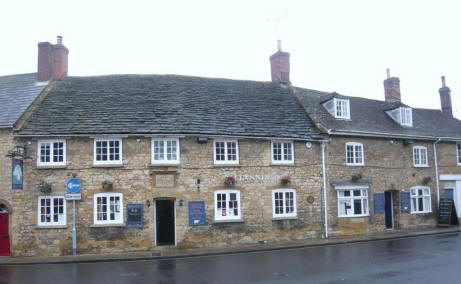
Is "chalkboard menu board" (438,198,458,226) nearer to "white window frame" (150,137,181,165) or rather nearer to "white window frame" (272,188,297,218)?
"white window frame" (272,188,297,218)

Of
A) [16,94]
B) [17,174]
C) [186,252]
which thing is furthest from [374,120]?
[16,94]

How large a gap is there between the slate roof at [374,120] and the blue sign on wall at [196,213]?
28.1ft

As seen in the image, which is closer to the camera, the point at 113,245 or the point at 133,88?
the point at 113,245

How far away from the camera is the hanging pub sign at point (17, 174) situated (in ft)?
58.0

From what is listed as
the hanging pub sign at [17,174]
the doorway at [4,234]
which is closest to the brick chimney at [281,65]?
the hanging pub sign at [17,174]

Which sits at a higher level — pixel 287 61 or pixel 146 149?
pixel 287 61

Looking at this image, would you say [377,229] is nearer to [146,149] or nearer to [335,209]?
[335,209]

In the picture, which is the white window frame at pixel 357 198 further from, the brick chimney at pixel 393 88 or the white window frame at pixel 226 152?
the brick chimney at pixel 393 88

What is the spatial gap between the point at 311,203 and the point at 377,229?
16.5 ft

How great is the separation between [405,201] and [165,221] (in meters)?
15.1

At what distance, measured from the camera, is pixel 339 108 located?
24.5 meters

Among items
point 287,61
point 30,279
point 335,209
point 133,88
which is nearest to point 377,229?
point 335,209

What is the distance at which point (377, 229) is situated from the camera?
22875 mm

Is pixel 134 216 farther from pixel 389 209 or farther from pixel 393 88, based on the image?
pixel 393 88
